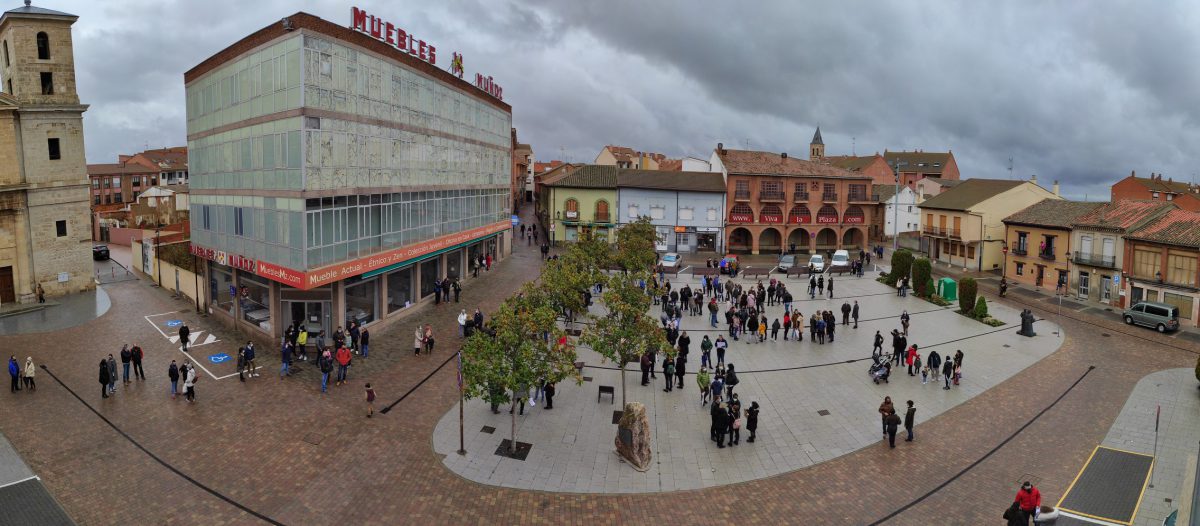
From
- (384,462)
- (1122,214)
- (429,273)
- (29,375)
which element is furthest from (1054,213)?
(29,375)

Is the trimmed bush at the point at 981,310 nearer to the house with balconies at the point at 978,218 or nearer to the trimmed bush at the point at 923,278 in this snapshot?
the trimmed bush at the point at 923,278

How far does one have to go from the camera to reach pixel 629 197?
6238 centimetres

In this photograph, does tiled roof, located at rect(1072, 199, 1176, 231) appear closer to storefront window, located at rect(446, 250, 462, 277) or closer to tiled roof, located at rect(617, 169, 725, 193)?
tiled roof, located at rect(617, 169, 725, 193)

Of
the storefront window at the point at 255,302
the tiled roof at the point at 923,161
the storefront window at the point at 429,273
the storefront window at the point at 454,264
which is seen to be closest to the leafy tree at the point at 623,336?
the storefront window at the point at 255,302

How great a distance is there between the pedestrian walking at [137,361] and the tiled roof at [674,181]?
44893 millimetres

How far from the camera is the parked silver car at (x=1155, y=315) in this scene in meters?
32.3

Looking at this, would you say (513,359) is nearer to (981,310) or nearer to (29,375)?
(29,375)

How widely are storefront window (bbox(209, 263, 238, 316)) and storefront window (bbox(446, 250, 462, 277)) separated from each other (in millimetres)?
11902

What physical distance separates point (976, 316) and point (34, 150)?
177 feet

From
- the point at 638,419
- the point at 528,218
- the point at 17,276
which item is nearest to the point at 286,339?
the point at 638,419

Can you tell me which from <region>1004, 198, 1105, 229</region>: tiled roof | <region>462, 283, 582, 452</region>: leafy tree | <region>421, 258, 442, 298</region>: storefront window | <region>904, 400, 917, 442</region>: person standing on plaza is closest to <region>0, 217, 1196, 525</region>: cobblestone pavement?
<region>904, 400, 917, 442</region>: person standing on plaza

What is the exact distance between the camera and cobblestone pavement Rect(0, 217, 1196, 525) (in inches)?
561

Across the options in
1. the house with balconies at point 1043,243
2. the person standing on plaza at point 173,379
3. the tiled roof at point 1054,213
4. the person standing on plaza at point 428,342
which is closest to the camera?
the person standing on plaza at point 173,379

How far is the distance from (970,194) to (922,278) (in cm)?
2196
